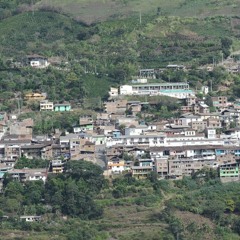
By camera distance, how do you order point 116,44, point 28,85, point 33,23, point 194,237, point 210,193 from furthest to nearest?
1. point 33,23
2. point 116,44
3. point 28,85
4. point 210,193
5. point 194,237

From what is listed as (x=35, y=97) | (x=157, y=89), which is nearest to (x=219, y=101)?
(x=157, y=89)

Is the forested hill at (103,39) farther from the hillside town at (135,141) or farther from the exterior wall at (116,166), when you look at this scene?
the exterior wall at (116,166)

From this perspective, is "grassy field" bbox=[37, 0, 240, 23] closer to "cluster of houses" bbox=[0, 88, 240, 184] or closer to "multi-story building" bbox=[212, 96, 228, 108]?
Result: "multi-story building" bbox=[212, 96, 228, 108]

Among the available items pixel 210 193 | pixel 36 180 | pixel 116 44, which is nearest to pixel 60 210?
pixel 36 180

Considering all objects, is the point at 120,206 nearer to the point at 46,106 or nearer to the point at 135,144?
the point at 135,144

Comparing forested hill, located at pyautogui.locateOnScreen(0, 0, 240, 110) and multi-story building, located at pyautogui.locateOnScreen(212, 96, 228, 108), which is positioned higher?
forested hill, located at pyautogui.locateOnScreen(0, 0, 240, 110)

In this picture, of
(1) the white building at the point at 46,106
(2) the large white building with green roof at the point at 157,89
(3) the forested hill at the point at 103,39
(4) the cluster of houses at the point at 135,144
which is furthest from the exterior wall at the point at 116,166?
(2) the large white building with green roof at the point at 157,89

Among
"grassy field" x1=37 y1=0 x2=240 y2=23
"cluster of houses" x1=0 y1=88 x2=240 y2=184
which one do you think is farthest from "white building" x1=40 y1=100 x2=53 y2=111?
"grassy field" x1=37 y1=0 x2=240 y2=23

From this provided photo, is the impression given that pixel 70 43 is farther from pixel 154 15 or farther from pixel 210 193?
pixel 210 193
